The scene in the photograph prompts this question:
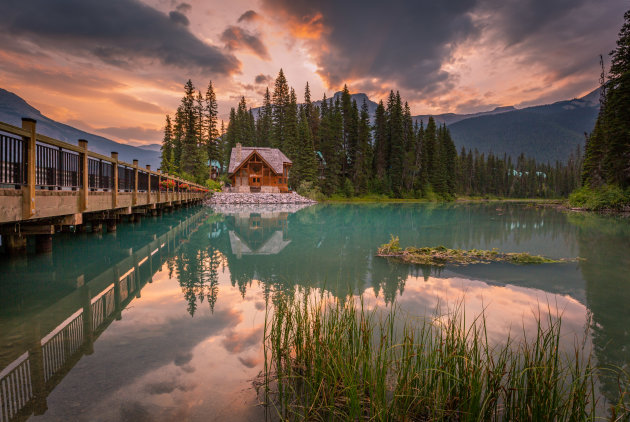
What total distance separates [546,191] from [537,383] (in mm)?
135459

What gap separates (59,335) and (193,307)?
2.03 m

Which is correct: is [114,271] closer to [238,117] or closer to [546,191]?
[238,117]

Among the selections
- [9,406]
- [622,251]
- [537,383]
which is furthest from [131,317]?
[622,251]

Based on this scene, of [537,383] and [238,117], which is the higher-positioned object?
[238,117]

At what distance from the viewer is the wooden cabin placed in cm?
5266

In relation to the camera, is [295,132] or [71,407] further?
[295,132]

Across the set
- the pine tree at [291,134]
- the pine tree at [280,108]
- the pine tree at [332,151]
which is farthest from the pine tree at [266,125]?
the pine tree at [332,151]

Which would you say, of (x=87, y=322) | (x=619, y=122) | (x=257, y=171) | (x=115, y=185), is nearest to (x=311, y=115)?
(x=257, y=171)

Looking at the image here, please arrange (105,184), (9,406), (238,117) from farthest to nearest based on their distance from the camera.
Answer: (238,117)
(105,184)
(9,406)

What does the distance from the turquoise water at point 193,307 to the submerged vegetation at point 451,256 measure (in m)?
0.66

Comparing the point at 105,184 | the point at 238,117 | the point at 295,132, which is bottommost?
the point at 105,184

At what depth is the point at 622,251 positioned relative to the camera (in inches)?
505

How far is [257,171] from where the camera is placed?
53.7m

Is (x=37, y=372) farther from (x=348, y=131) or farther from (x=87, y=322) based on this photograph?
(x=348, y=131)
